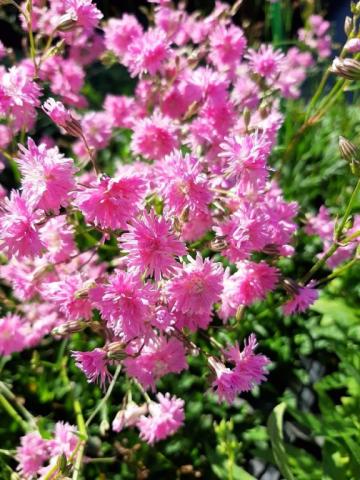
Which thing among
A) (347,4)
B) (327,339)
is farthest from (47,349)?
(347,4)

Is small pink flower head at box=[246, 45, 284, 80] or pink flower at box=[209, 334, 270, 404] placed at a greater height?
small pink flower head at box=[246, 45, 284, 80]

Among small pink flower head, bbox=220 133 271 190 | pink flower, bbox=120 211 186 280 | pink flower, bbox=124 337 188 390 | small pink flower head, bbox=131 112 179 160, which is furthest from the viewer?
small pink flower head, bbox=131 112 179 160

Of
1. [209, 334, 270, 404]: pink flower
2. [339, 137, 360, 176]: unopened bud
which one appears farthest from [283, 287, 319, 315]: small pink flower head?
[339, 137, 360, 176]: unopened bud

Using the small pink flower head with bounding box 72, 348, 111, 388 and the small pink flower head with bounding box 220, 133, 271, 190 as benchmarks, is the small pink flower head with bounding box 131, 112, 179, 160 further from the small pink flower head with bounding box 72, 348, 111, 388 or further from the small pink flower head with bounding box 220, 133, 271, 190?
the small pink flower head with bounding box 72, 348, 111, 388

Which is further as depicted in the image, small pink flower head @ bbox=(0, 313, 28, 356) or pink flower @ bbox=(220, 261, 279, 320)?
small pink flower head @ bbox=(0, 313, 28, 356)

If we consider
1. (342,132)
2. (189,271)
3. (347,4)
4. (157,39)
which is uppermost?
(157,39)

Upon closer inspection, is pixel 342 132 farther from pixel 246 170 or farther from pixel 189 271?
pixel 189 271
